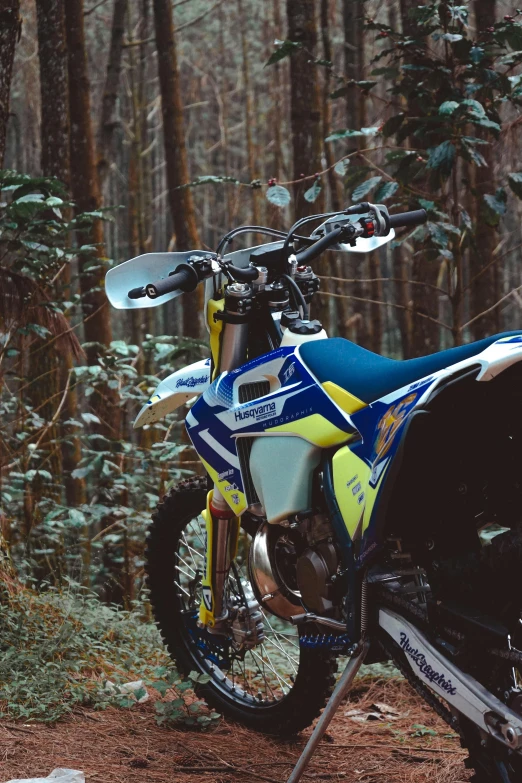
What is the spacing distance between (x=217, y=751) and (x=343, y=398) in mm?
1503

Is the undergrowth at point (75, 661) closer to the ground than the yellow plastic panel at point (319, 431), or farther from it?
closer to the ground

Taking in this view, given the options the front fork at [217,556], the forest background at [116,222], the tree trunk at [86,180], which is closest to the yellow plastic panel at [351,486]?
the front fork at [217,556]

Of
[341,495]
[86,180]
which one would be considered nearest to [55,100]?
[86,180]

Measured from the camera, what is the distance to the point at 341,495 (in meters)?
2.74

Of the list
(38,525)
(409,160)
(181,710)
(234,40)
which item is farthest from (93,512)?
(234,40)

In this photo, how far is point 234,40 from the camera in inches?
1028

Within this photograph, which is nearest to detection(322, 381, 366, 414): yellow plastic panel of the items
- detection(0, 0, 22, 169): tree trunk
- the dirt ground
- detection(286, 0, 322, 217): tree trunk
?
the dirt ground

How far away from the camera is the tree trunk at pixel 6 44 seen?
488cm

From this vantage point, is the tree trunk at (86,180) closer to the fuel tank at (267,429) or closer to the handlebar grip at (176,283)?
the fuel tank at (267,429)

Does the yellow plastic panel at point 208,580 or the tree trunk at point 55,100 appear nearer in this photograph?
the yellow plastic panel at point 208,580

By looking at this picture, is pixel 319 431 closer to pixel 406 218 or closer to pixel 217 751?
pixel 406 218

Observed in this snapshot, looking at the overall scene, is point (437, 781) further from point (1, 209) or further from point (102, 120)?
point (102, 120)

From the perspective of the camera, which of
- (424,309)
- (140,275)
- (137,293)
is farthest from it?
(424,309)

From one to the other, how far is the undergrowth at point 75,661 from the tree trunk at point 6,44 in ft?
7.46
